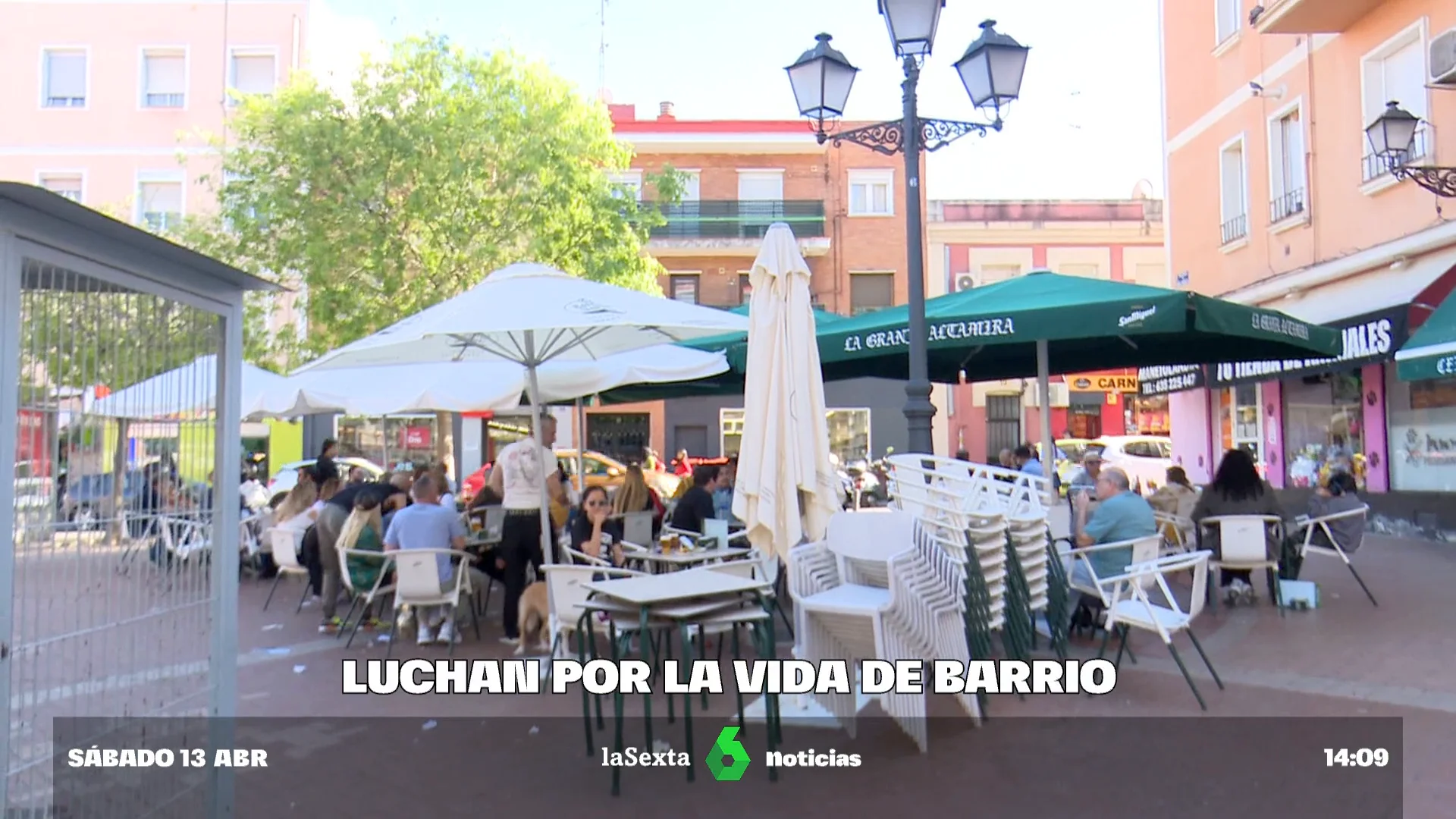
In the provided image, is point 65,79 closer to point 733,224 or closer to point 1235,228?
point 733,224

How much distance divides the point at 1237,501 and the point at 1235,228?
1046 centimetres

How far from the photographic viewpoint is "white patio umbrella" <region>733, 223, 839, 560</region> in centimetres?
549

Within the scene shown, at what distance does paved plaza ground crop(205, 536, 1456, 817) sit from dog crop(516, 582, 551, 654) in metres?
0.27

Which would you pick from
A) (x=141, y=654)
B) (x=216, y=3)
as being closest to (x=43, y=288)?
(x=141, y=654)

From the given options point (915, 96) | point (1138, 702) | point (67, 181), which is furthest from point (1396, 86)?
point (67, 181)

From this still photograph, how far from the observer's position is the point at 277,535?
9.31m

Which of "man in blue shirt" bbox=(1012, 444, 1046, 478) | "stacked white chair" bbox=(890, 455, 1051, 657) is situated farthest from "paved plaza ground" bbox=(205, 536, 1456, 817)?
"man in blue shirt" bbox=(1012, 444, 1046, 478)

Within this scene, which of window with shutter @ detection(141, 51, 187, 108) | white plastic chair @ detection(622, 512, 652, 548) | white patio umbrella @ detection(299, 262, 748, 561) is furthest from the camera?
window with shutter @ detection(141, 51, 187, 108)

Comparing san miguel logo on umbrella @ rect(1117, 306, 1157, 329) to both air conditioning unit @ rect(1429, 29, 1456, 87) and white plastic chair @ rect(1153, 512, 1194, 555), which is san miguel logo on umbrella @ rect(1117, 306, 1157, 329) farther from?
air conditioning unit @ rect(1429, 29, 1456, 87)

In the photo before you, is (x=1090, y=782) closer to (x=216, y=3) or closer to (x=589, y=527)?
(x=589, y=527)

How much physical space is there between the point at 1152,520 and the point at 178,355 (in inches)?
235

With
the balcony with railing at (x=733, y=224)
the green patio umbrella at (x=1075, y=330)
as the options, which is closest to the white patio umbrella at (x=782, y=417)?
the green patio umbrella at (x=1075, y=330)

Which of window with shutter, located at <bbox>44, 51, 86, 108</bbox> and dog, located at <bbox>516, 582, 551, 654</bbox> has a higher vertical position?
window with shutter, located at <bbox>44, 51, 86, 108</bbox>

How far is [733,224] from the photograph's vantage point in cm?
3012
